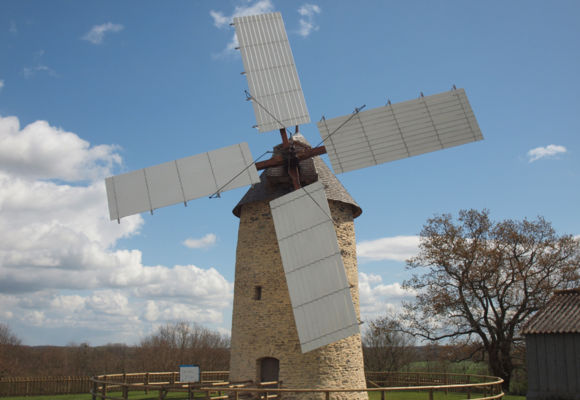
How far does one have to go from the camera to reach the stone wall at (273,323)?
450 inches

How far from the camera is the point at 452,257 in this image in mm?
19547

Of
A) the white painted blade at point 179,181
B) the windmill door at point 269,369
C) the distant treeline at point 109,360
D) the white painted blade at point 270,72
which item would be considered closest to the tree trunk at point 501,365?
the windmill door at point 269,369

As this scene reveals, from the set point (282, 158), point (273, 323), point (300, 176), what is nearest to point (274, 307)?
point (273, 323)

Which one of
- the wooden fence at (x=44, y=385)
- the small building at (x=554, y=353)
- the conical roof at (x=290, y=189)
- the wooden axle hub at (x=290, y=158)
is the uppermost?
the wooden axle hub at (x=290, y=158)

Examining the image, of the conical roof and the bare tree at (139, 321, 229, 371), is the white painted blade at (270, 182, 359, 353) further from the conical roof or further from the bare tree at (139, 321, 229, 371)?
the bare tree at (139, 321, 229, 371)

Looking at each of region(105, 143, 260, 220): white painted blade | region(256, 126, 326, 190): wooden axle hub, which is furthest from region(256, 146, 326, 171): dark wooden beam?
region(105, 143, 260, 220): white painted blade

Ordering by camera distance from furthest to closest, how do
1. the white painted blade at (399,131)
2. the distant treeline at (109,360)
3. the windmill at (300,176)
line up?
the distant treeline at (109,360) < the white painted blade at (399,131) < the windmill at (300,176)

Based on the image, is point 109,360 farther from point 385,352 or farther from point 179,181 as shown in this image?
point 179,181

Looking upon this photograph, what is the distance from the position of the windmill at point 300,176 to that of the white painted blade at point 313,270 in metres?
0.02

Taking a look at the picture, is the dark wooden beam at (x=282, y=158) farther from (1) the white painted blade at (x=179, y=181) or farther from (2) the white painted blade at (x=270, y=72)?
(2) the white painted blade at (x=270, y=72)

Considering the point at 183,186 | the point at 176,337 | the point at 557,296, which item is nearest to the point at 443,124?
the point at 183,186

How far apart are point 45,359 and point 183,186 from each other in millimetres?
33712

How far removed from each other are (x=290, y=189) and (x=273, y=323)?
337 centimetres

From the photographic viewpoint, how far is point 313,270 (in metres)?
10.4
